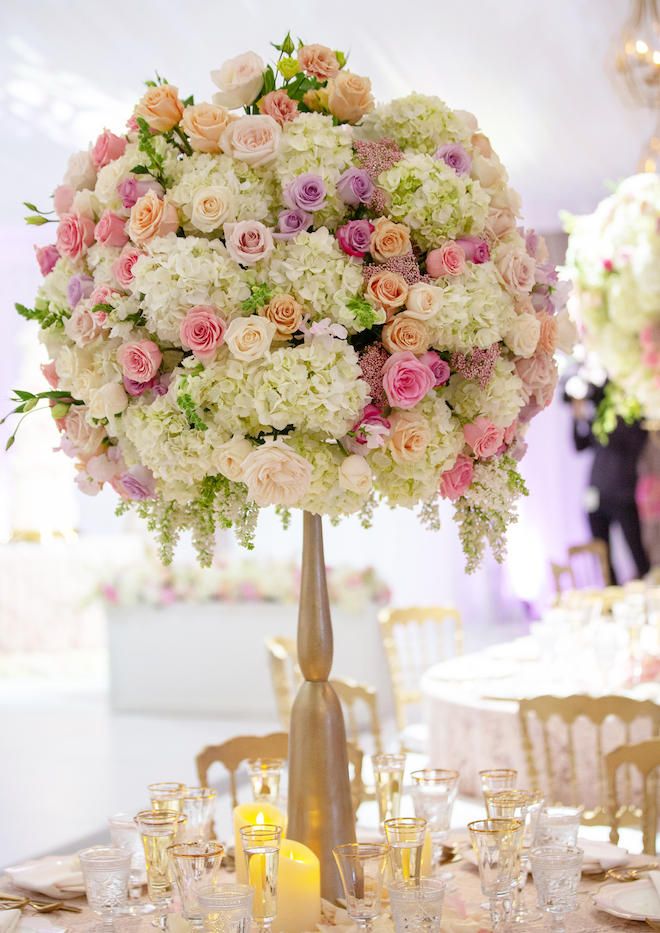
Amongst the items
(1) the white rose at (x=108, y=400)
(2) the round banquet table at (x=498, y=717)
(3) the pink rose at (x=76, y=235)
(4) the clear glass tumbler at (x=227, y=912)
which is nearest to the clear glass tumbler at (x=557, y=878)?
(4) the clear glass tumbler at (x=227, y=912)

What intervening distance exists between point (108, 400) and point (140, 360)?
0.08 metres

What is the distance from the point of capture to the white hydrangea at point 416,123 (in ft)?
5.23

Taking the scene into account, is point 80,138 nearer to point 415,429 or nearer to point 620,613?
point 620,613

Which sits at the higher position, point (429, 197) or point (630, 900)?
point (429, 197)

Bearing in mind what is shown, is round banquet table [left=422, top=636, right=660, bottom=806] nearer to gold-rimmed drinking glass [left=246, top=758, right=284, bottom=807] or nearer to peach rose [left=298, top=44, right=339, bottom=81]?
gold-rimmed drinking glass [left=246, top=758, right=284, bottom=807]

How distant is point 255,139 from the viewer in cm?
151

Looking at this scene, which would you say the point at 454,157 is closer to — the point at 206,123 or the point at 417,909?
the point at 206,123

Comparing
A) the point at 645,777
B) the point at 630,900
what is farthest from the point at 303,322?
the point at 645,777

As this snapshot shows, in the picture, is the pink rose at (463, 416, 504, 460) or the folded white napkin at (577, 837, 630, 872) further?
the folded white napkin at (577, 837, 630, 872)

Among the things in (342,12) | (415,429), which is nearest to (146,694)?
(342,12)

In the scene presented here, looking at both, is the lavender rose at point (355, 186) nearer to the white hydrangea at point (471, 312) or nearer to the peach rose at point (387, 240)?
the peach rose at point (387, 240)

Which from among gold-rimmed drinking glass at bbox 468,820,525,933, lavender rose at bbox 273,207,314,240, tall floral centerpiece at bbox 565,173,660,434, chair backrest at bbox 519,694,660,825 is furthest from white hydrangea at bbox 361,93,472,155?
tall floral centerpiece at bbox 565,173,660,434

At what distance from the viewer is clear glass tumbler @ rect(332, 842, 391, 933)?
4.61 feet

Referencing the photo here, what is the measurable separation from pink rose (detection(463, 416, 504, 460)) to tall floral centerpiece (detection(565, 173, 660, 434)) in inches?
133
